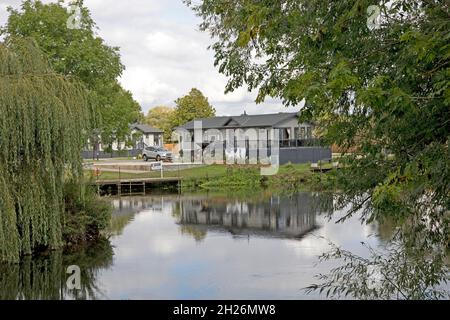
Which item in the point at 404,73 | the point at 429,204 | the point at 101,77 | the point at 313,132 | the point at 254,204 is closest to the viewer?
the point at 404,73

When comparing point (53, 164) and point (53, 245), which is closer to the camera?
point (53, 164)

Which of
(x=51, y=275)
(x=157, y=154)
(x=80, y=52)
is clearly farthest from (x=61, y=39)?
(x=157, y=154)

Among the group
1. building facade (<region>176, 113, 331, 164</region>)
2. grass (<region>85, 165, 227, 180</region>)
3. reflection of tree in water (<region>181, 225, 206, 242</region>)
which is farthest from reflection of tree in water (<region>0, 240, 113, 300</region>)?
building facade (<region>176, 113, 331, 164</region>)

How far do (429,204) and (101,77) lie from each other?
62.6 ft

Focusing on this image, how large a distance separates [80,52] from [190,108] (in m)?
35.0

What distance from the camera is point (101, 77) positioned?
22922 millimetres

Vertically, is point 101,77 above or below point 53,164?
above

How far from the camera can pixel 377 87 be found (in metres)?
3.68

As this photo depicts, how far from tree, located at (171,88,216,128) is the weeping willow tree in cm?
4343

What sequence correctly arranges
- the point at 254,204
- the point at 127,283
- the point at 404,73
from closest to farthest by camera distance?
the point at 404,73
the point at 127,283
the point at 254,204

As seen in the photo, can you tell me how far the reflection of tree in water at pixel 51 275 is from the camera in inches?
412

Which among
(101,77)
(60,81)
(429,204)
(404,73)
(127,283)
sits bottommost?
(127,283)
